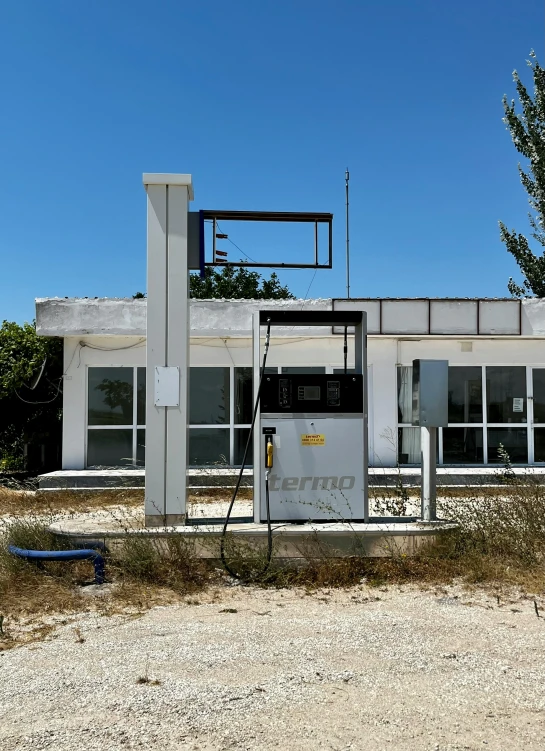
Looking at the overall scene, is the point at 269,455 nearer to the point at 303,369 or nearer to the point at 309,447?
the point at 309,447

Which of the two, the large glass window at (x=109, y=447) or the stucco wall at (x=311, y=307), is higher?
the stucco wall at (x=311, y=307)

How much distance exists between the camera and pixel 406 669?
4.54 metres

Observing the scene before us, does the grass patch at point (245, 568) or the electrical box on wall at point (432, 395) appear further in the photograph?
the electrical box on wall at point (432, 395)

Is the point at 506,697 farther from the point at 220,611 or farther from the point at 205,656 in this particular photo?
the point at 220,611

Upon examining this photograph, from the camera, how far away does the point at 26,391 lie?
17406 millimetres

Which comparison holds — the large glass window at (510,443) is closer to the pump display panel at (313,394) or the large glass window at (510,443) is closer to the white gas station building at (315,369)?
the white gas station building at (315,369)

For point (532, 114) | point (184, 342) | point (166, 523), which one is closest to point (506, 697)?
point (166, 523)

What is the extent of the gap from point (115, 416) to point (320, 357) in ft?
16.0

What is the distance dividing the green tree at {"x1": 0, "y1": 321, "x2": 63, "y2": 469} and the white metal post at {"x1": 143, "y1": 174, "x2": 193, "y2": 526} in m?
9.89

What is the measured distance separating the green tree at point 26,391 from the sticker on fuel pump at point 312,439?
10723mm

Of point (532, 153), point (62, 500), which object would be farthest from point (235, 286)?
point (62, 500)

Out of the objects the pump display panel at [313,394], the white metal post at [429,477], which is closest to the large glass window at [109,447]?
the pump display panel at [313,394]

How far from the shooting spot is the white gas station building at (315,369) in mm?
15125

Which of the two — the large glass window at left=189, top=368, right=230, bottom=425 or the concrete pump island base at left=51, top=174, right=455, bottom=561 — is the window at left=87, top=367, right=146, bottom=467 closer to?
the large glass window at left=189, top=368, right=230, bottom=425
